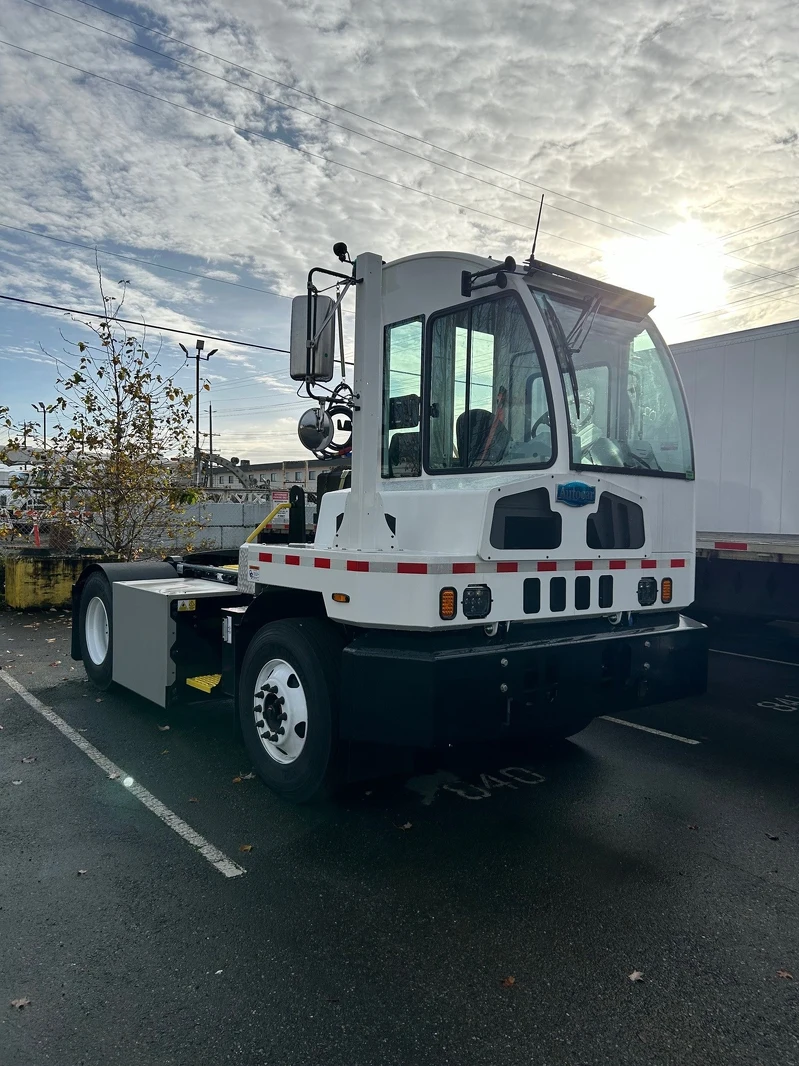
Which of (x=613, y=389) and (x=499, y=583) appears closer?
(x=499, y=583)

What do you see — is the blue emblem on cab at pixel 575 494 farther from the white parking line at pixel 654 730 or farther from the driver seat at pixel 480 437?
the white parking line at pixel 654 730

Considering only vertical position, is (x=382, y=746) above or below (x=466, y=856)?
above

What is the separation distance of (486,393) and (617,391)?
0.94m

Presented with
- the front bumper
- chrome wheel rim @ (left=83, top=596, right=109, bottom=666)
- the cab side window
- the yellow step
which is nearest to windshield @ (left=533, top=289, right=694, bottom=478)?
the cab side window

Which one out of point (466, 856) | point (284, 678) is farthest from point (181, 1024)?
point (284, 678)

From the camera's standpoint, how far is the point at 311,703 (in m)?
4.32

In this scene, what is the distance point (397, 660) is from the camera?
3.87 m

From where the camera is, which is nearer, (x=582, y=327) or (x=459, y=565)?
(x=459, y=565)

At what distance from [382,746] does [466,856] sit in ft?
2.44

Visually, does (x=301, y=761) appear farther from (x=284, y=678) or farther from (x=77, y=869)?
(x=77, y=869)

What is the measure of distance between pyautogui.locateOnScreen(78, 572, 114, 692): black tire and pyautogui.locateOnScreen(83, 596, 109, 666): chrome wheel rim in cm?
3

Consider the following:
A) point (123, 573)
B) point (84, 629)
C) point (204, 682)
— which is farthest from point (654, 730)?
point (84, 629)

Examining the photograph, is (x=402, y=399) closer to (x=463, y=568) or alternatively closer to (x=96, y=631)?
(x=463, y=568)

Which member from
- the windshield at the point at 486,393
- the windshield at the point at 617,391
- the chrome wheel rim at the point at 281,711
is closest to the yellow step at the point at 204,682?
the chrome wheel rim at the point at 281,711
